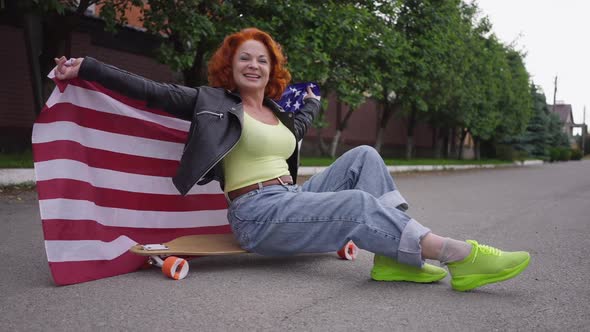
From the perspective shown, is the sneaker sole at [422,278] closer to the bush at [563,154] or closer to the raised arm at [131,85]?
the raised arm at [131,85]

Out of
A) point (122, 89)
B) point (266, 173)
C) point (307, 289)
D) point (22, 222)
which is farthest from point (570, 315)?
point (22, 222)

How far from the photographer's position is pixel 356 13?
12117 millimetres

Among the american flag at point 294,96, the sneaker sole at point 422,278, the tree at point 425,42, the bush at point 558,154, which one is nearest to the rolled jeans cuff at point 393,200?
the sneaker sole at point 422,278

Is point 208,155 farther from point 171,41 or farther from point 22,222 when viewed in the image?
point 171,41

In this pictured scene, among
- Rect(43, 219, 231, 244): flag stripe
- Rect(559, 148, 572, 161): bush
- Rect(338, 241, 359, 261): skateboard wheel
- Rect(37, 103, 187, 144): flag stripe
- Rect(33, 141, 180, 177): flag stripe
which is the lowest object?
Rect(559, 148, 572, 161): bush

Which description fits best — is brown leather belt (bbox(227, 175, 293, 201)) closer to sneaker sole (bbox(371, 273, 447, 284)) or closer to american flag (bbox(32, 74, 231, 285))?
american flag (bbox(32, 74, 231, 285))

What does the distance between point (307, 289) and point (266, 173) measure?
0.75 metres

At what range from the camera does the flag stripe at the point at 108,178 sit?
10.0 feet

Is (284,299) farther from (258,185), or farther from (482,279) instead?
(482,279)

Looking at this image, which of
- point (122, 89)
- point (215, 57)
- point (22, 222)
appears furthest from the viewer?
point (22, 222)

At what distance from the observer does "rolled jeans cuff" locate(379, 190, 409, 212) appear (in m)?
3.12

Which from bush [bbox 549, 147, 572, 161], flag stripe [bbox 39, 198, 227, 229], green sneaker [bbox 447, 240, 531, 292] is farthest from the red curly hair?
bush [bbox 549, 147, 572, 161]

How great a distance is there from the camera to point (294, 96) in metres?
4.31

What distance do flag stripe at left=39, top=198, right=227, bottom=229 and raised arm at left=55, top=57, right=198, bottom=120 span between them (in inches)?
28.1
